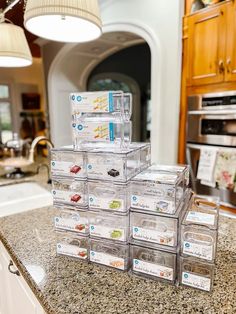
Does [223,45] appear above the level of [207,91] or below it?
above

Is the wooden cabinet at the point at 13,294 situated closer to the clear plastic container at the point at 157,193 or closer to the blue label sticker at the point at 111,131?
the clear plastic container at the point at 157,193

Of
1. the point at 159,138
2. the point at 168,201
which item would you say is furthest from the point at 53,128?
the point at 168,201

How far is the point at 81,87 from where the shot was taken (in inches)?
157

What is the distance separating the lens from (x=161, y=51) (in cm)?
204

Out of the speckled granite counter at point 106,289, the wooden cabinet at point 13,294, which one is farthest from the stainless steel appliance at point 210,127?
the wooden cabinet at point 13,294

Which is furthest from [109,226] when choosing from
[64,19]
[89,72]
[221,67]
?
[89,72]

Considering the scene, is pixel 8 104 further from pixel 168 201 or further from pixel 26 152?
pixel 168 201

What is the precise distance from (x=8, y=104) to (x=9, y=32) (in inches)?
204

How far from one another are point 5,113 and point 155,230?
612 centimetres

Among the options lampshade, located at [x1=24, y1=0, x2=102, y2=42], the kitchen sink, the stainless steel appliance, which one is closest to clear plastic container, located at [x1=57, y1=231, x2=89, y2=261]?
the kitchen sink

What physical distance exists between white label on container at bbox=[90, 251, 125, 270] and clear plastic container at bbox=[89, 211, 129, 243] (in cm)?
6

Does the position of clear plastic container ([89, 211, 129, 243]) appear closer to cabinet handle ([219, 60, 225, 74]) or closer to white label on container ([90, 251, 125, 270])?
white label on container ([90, 251, 125, 270])

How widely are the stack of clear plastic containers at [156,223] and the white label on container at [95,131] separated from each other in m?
0.17

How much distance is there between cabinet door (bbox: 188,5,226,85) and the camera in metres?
1.76
